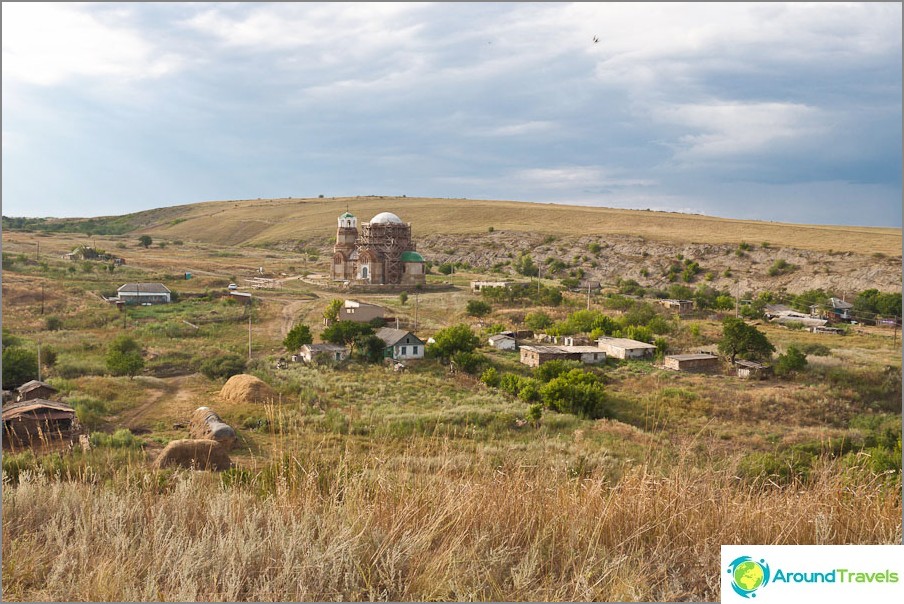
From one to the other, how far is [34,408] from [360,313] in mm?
22157

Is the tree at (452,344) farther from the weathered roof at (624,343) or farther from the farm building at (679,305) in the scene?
the farm building at (679,305)

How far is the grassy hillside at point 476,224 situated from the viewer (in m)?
76.9

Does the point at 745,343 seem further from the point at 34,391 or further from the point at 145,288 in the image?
the point at 145,288

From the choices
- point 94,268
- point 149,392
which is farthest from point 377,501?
point 94,268

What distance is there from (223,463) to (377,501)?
31.8 feet

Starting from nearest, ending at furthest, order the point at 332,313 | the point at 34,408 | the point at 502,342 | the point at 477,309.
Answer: the point at 34,408
the point at 502,342
the point at 332,313
the point at 477,309

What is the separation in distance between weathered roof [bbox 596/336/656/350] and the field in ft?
5.88

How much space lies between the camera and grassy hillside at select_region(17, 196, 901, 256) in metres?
76.9

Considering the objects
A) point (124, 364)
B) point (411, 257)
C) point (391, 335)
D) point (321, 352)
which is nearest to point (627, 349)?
point (391, 335)

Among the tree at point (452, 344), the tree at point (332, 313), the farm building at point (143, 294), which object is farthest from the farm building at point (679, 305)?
the farm building at point (143, 294)

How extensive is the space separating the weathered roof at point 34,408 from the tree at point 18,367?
502 centimetres

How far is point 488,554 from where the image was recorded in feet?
11.6

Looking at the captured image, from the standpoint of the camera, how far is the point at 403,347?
2855 cm

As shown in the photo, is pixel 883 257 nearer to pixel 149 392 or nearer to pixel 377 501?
pixel 149 392
